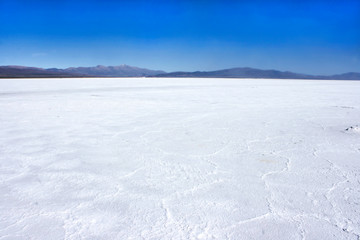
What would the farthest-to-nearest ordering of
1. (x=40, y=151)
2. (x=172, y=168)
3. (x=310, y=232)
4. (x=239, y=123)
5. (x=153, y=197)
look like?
1. (x=239, y=123)
2. (x=40, y=151)
3. (x=172, y=168)
4. (x=153, y=197)
5. (x=310, y=232)

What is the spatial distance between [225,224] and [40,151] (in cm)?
184

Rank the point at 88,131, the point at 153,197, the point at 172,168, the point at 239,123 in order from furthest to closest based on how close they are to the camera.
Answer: the point at 239,123 → the point at 88,131 → the point at 172,168 → the point at 153,197

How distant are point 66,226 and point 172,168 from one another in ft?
2.85

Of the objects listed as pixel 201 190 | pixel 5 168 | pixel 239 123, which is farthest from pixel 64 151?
pixel 239 123

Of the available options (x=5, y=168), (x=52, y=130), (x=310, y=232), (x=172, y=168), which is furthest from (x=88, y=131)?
(x=310, y=232)

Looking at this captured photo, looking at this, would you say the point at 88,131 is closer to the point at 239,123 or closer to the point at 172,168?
the point at 172,168

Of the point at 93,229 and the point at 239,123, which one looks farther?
the point at 239,123

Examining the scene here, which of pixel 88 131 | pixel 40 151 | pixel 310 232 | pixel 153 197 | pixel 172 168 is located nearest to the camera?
pixel 310 232

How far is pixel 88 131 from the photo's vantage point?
3.02 meters

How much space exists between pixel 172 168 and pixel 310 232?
1.00 meters

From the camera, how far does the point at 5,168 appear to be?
188 cm

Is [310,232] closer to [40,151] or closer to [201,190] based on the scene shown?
[201,190]

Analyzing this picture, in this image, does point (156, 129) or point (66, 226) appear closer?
point (66, 226)

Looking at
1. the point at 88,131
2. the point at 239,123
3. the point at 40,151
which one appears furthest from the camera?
the point at 239,123
